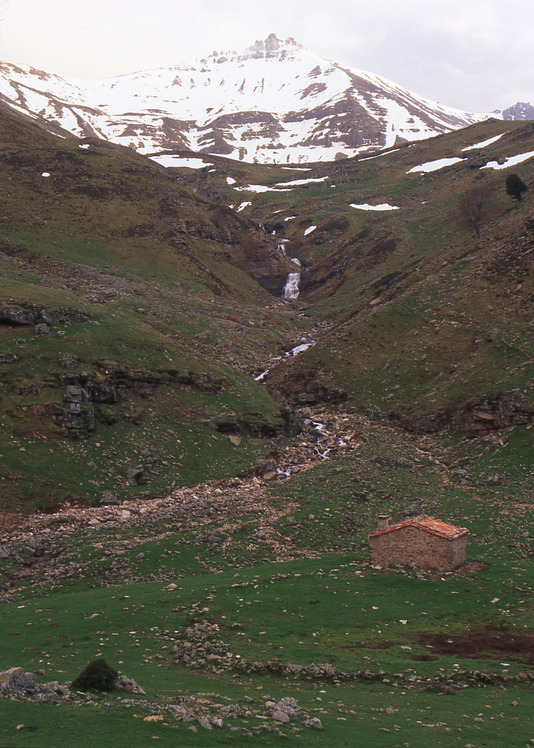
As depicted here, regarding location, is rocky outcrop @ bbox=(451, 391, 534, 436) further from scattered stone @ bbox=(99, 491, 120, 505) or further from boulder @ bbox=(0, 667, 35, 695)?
boulder @ bbox=(0, 667, 35, 695)

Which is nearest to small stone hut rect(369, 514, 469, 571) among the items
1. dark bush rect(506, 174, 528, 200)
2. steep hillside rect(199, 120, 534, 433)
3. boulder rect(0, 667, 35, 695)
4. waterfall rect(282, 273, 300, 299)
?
boulder rect(0, 667, 35, 695)

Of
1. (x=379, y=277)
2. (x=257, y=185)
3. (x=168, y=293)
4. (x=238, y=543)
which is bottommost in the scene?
(x=238, y=543)

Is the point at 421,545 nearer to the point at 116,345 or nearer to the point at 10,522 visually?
the point at 10,522

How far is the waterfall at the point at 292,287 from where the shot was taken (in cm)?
9806

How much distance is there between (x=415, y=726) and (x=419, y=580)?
1110 centimetres

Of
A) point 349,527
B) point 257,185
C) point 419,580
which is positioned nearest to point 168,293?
point 349,527

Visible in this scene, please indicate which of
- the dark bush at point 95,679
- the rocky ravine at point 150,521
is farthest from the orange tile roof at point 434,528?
the dark bush at point 95,679

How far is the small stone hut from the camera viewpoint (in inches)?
938

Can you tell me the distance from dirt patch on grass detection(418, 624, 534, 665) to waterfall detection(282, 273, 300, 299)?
266 feet

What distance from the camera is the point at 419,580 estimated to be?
76.4 feet

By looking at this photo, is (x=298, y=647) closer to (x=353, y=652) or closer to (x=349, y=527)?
(x=353, y=652)

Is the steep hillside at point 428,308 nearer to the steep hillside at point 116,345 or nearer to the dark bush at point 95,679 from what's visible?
the steep hillside at point 116,345

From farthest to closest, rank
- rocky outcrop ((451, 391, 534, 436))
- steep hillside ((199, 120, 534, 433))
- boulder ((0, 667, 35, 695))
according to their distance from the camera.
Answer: steep hillside ((199, 120, 534, 433)), rocky outcrop ((451, 391, 534, 436)), boulder ((0, 667, 35, 695))

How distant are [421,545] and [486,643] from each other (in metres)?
6.33
